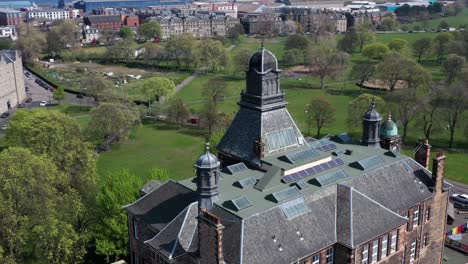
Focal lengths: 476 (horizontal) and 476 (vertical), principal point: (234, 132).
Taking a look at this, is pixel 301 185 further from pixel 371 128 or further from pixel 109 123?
pixel 109 123

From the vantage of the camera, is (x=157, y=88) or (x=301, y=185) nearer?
(x=301, y=185)

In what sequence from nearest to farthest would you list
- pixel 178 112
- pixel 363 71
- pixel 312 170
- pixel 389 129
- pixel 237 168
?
1. pixel 312 170
2. pixel 237 168
3. pixel 389 129
4. pixel 178 112
5. pixel 363 71

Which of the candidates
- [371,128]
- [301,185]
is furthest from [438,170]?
[301,185]

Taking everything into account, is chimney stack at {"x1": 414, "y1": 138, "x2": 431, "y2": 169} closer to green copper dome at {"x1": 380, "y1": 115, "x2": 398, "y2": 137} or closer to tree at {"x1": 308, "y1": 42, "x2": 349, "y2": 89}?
green copper dome at {"x1": 380, "y1": 115, "x2": 398, "y2": 137}

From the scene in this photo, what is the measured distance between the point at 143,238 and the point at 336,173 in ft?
67.7

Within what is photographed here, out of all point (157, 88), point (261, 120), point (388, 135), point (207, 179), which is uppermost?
point (261, 120)

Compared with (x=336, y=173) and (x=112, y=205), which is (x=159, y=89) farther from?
(x=336, y=173)

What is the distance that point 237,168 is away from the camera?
160 feet

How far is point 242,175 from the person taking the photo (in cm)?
4806

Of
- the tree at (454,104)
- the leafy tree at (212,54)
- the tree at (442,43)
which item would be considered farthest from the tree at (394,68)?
the leafy tree at (212,54)

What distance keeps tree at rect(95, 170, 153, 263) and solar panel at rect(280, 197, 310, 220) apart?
72.6ft

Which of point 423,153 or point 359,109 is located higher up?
point 423,153

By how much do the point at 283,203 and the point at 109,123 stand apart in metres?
65.7

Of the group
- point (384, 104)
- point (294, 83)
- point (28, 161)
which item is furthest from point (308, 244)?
point (294, 83)
